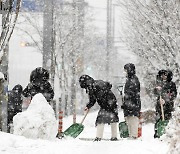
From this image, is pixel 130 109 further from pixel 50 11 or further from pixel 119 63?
pixel 119 63

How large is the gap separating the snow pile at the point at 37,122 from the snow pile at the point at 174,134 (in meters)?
4.02

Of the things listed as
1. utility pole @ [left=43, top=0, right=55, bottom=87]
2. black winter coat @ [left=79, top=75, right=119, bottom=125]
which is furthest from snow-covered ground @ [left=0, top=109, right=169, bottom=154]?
utility pole @ [left=43, top=0, right=55, bottom=87]

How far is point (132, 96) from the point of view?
11.5 metres

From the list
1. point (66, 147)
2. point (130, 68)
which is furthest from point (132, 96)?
point (66, 147)

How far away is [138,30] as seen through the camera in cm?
1738

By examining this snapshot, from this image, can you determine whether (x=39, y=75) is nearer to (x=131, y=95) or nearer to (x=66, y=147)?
(x=131, y=95)

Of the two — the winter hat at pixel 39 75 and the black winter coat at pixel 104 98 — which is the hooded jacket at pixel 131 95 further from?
the winter hat at pixel 39 75

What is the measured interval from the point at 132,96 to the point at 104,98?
98 centimetres

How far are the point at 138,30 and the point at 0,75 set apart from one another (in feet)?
26.6

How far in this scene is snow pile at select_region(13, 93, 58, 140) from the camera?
10242mm

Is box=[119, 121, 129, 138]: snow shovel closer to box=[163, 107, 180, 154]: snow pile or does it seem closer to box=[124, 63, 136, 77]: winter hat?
box=[124, 63, 136, 77]: winter hat

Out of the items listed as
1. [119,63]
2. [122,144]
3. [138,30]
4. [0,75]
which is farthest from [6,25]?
[119,63]

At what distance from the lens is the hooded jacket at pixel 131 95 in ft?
37.3

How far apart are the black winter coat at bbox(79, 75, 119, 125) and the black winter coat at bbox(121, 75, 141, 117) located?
1.99 ft
